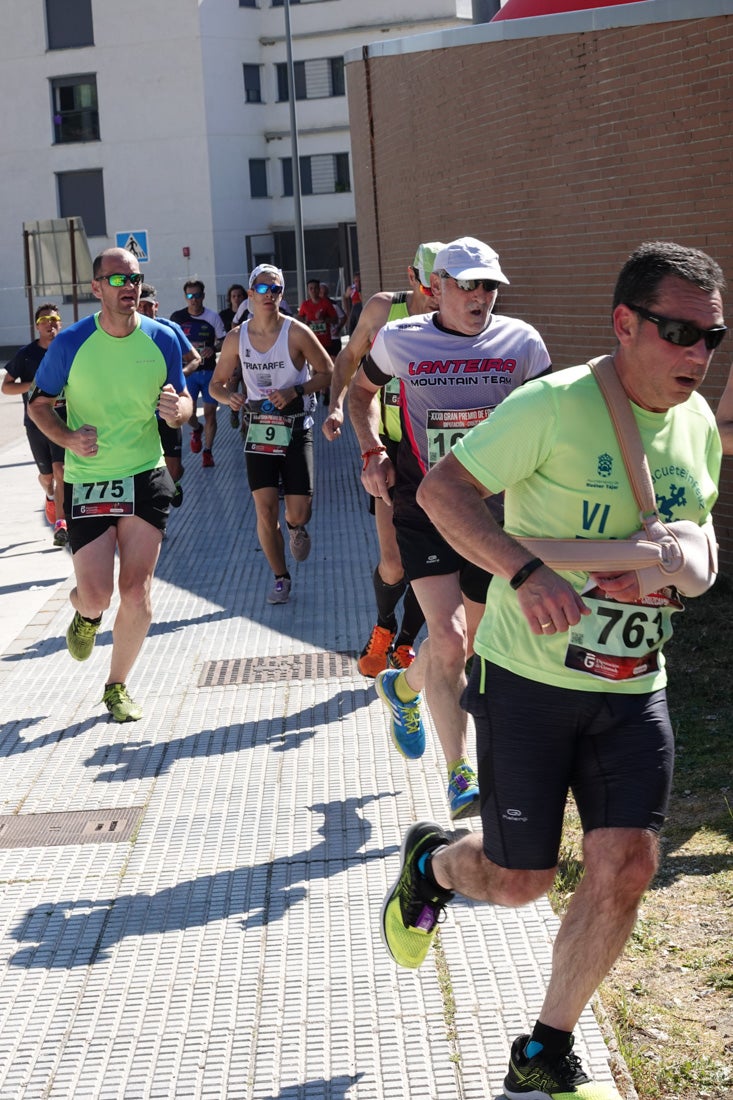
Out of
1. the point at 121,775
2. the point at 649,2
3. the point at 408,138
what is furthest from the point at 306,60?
the point at 121,775

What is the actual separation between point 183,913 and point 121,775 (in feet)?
4.88

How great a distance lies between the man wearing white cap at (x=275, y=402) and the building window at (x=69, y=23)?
46056mm

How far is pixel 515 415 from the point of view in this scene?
3.24m

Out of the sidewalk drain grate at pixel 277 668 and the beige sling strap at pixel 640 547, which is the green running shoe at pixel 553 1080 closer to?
the beige sling strap at pixel 640 547

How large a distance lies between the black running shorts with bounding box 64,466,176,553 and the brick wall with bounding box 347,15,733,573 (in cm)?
383

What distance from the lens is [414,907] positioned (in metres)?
3.83

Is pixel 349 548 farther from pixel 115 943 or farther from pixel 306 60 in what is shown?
pixel 306 60

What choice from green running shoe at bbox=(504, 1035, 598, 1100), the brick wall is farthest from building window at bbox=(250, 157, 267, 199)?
green running shoe at bbox=(504, 1035, 598, 1100)

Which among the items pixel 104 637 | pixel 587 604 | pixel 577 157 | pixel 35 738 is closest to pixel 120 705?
pixel 35 738

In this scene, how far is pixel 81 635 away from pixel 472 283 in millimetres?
2958

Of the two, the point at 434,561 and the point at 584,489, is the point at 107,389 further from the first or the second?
the point at 584,489

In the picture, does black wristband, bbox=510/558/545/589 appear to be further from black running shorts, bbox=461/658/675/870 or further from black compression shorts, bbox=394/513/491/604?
black compression shorts, bbox=394/513/491/604

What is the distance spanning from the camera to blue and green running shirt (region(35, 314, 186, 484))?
22.1 ft

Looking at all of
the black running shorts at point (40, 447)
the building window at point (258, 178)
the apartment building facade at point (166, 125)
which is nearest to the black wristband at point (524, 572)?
the black running shorts at point (40, 447)
